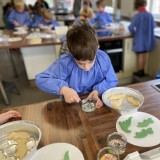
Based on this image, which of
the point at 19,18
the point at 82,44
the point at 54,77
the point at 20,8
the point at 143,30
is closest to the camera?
the point at 82,44

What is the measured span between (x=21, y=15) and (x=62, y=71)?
9.89 feet

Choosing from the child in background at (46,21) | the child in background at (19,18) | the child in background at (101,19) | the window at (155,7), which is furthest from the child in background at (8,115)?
the window at (155,7)

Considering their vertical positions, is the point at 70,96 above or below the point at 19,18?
below

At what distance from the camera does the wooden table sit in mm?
701

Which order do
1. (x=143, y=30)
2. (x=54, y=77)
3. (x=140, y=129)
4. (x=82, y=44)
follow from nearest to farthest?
(x=140, y=129) < (x=82, y=44) < (x=54, y=77) < (x=143, y=30)

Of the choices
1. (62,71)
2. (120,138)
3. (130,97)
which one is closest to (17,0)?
(62,71)

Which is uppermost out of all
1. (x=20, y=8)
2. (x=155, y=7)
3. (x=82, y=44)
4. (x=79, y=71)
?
(x=20, y=8)

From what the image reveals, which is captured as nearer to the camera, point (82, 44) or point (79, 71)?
point (82, 44)

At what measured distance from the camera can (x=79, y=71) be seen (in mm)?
1130

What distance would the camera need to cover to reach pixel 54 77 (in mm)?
1076

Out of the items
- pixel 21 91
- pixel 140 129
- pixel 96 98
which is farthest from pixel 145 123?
pixel 21 91

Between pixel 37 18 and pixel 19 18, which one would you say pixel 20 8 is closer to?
pixel 19 18

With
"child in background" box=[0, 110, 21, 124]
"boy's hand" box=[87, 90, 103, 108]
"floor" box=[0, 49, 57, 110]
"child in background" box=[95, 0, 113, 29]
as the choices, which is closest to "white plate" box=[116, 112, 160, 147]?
"boy's hand" box=[87, 90, 103, 108]

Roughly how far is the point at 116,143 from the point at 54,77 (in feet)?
1.88
